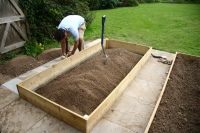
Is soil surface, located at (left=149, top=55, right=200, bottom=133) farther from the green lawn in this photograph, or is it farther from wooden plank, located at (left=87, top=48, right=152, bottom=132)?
the green lawn

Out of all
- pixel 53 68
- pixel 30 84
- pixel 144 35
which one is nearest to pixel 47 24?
pixel 53 68

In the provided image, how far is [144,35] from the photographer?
7.04 metres

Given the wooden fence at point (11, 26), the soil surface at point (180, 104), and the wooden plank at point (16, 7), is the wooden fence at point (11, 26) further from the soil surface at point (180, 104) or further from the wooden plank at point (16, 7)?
the soil surface at point (180, 104)

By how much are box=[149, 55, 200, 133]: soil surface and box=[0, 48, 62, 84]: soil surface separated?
3249 millimetres

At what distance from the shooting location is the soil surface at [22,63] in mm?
4151

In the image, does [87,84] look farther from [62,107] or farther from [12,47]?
[12,47]

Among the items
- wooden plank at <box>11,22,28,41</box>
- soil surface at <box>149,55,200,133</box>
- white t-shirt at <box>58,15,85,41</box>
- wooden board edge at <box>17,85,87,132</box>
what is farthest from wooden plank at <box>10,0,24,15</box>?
soil surface at <box>149,55,200,133</box>

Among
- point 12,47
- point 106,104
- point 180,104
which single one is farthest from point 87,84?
point 12,47

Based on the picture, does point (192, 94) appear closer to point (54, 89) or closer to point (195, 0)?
point (54, 89)

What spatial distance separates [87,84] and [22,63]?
86.2 inches

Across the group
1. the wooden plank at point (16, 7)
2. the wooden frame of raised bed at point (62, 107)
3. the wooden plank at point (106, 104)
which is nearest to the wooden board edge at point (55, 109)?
the wooden frame of raised bed at point (62, 107)

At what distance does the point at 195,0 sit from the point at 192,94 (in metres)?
15.8

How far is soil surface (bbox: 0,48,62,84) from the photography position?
415 cm

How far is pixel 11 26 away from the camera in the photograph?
4984mm
